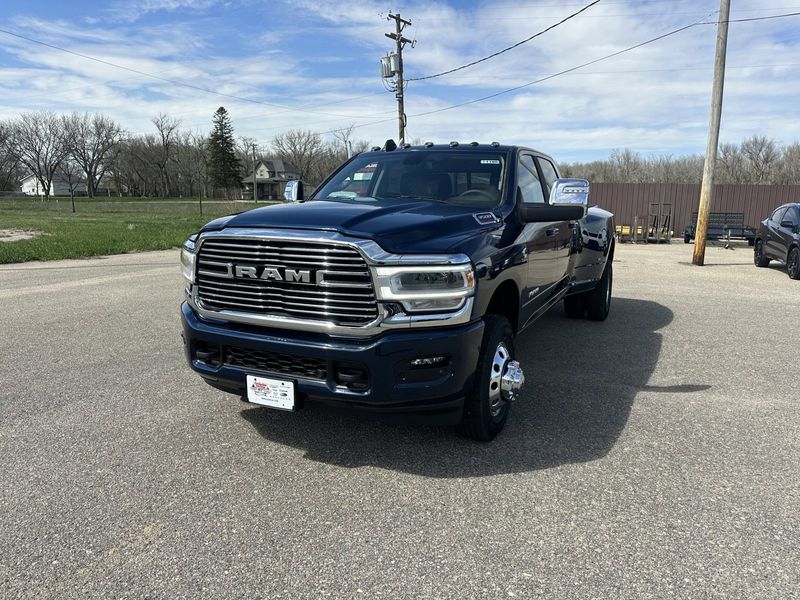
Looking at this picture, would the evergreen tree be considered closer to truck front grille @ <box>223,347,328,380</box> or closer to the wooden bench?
the wooden bench

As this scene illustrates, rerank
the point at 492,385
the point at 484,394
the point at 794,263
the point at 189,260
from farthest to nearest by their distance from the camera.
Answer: the point at 794,263, the point at 189,260, the point at 492,385, the point at 484,394

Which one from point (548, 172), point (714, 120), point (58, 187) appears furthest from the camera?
point (58, 187)

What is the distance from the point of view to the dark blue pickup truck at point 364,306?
2.96 metres

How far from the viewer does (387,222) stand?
3207mm

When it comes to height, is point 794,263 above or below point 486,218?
below

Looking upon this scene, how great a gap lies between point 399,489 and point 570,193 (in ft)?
7.85

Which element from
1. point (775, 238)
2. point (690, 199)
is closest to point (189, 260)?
point (775, 238)

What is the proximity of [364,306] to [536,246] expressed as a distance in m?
1.91

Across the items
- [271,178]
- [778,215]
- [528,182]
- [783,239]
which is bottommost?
[783,239]

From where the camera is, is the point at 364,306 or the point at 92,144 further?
the point at 92,144

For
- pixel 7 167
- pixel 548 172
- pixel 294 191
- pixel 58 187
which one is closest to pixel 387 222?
pixel 294 191

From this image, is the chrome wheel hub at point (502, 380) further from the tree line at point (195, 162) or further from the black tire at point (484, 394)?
the tree line at point (195, 162)

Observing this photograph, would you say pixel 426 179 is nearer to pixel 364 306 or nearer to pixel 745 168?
pixel 364 306

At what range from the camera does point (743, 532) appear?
2703mm
